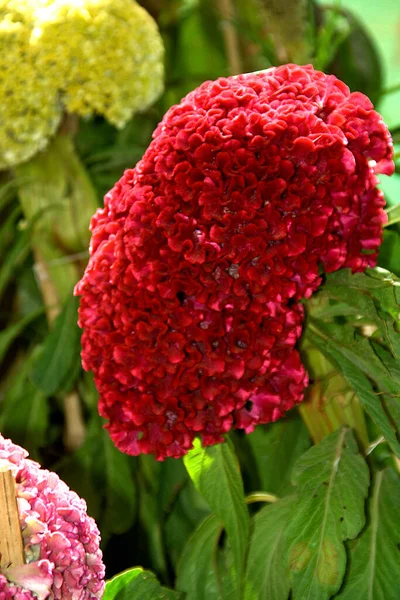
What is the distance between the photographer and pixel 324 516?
0.56 metres

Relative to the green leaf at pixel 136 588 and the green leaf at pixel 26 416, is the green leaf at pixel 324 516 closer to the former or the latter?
the green leaf at pixel 136 588

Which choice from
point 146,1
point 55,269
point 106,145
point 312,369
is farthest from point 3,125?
point 146,1

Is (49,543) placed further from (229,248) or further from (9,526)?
(229,248)

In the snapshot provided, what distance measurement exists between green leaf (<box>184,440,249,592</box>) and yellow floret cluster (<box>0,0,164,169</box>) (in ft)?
1.56

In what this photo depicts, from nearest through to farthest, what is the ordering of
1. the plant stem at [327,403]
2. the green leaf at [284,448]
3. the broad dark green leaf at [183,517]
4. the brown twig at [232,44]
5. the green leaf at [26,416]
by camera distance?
the plant stem at [327,403] < the green leaf at [284,448] < the broad dark green leaf at [183,517] < the green leaf at [26,416] < the brown twig at [232,44]

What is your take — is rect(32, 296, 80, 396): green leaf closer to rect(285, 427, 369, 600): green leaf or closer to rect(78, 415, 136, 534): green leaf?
rect(78, 415, 136, 534): green leaf

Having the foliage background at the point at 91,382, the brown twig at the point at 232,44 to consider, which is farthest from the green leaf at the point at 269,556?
the brown twig at the point at 232,44

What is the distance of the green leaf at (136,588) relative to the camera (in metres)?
0.55

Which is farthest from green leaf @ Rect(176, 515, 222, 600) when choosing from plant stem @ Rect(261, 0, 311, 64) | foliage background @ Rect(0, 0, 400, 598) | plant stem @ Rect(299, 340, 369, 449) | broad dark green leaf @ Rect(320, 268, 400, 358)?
plant stem @ Rect(261, 0, 311, 64)

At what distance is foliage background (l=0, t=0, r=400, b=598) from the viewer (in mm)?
860

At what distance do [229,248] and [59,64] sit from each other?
46cm

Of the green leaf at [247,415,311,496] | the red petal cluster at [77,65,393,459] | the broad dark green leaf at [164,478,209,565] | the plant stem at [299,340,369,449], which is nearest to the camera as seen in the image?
the red petal cluster at [77,65,393,459]

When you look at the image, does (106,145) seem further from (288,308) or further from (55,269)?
(288,308)

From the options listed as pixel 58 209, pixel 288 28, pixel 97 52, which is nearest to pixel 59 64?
pixel 97 52
